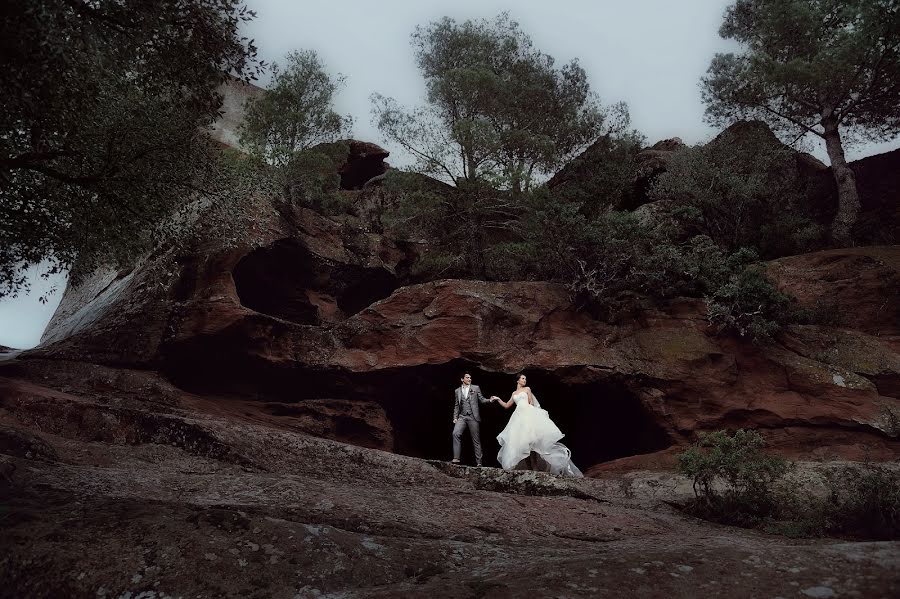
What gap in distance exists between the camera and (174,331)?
53.5 ft

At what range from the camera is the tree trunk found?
69.6ft

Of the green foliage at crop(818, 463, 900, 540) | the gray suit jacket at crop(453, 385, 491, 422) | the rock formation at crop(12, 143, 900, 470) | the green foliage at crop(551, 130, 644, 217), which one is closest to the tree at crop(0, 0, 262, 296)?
the rock formation at crop(12, 143, 900, 470)

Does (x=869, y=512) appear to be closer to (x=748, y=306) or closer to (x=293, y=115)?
(x=748, y=306)

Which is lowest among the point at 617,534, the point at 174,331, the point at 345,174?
the point at 617,534

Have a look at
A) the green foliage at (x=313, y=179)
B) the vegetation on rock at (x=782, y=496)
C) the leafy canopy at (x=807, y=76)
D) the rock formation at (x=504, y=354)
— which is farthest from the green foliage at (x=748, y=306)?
the green foliage at (x=313, y=179)

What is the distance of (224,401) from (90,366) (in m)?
3.33

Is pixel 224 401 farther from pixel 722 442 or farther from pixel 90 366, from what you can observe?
pixel 722 442

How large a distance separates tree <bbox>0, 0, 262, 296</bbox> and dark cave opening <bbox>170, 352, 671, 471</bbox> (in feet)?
19.4

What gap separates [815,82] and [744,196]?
193 inches

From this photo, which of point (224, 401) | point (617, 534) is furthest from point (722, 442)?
point (224, 401)

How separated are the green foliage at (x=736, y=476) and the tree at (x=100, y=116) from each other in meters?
10.2

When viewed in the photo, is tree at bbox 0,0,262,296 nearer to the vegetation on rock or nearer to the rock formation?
the rock formation

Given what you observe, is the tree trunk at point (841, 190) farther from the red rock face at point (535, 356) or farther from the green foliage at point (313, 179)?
the green foliage at point (313, 179)

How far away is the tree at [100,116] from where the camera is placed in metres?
7.70
